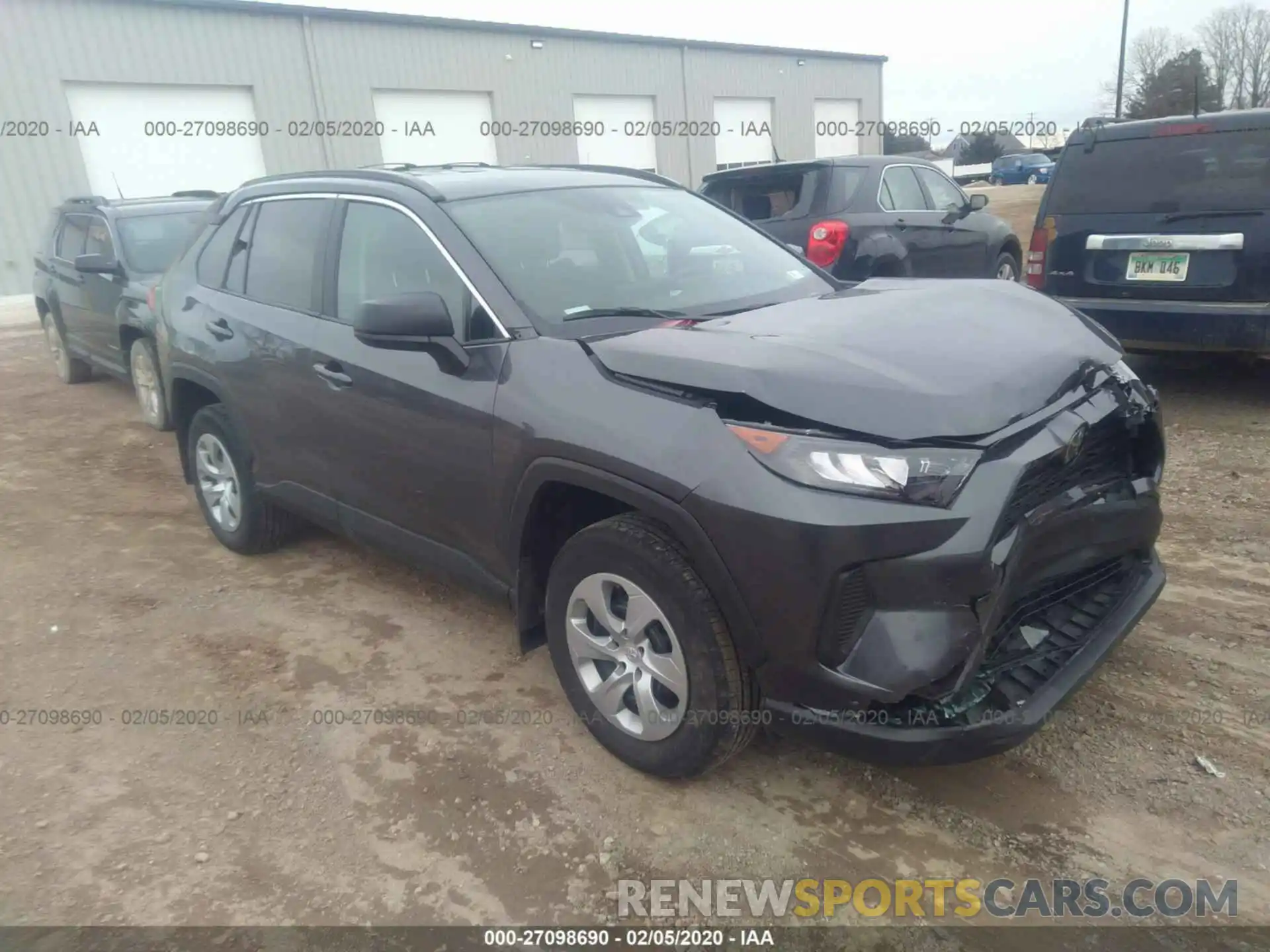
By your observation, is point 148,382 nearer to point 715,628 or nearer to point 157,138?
point 715,628

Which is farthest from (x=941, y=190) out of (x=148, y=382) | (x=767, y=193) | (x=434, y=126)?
(x=434, y=126)

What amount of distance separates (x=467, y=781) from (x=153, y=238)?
21.5 ft

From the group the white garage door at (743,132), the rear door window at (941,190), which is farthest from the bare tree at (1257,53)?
the rear door window at (941,190)

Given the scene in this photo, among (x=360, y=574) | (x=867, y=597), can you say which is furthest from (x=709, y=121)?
(x=867, y=597)

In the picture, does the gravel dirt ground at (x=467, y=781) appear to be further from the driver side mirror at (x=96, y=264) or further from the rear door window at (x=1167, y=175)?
the driver side mirror at (x=96, y=264)

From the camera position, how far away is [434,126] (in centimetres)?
2034

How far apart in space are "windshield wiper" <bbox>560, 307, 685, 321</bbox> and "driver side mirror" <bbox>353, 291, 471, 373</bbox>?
0.38m

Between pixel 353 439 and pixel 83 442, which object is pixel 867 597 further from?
pixel 83 442

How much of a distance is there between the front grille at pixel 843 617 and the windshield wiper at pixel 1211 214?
464 cm

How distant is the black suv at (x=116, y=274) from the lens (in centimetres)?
721

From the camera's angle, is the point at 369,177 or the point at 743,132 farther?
the point at 743,132

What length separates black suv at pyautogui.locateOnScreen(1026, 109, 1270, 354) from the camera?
540 centimetres

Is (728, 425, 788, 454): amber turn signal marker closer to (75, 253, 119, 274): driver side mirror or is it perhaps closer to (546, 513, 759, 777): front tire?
(546, 513, 759, 777): front tire

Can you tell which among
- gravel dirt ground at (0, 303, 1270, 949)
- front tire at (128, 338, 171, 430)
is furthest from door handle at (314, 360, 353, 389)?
front tire at (128, 338, 171, 430)
